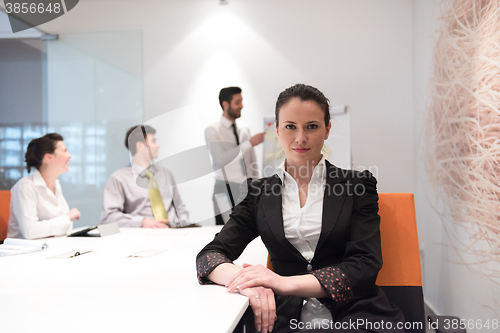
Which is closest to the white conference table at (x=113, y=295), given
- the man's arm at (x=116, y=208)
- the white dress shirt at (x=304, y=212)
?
the white dress shirt at (x=304, y=212)

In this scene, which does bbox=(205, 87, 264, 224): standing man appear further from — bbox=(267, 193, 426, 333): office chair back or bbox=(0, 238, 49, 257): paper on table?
bbox=(267, 193, 426, 333): office chair back

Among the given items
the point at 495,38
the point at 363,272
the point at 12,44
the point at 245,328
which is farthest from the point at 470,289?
the point at 12,44

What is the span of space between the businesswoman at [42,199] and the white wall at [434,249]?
2473 millimetres

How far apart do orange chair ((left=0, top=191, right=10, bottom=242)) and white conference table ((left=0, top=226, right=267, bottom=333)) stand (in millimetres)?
819

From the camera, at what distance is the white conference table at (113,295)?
0.78m

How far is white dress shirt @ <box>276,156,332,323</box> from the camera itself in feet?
3.73

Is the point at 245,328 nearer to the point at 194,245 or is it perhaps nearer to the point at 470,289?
the point at 194,245

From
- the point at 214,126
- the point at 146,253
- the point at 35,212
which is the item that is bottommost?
the point at 146,253

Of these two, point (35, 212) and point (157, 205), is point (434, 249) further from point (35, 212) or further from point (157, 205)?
point (35, 212)

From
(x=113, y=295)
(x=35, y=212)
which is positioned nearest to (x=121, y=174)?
(x=35, y=212)

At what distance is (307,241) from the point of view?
1.21m

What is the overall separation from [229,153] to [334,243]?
2.53 meters

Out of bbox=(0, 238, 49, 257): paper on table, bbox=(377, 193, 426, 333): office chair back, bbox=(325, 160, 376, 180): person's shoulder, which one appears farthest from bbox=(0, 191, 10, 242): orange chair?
bbox=(377, 193, 426, 333): office chair back

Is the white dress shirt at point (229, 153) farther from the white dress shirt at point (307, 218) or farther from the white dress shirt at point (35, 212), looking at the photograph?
the white dress shirt at point (307, 218)
